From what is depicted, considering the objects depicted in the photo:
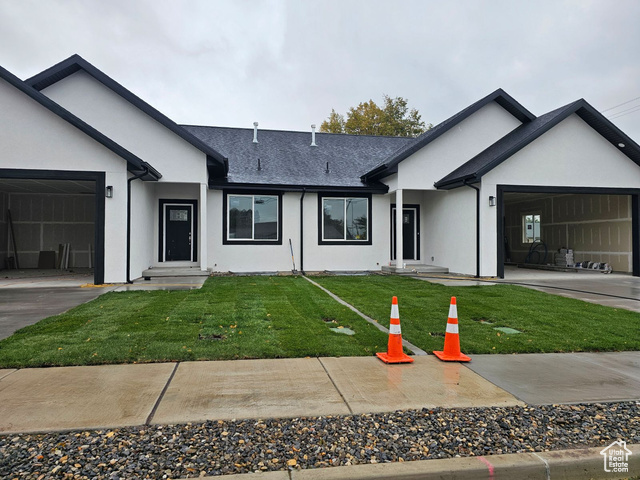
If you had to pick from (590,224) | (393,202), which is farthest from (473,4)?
(590,224)

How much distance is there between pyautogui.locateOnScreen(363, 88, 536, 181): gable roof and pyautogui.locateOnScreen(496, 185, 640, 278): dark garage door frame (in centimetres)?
293

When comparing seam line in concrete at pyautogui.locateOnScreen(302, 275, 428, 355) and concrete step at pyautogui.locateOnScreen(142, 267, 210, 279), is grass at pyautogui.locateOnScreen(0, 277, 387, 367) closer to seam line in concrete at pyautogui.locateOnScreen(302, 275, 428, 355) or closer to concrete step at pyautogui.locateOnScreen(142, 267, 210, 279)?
seam line in concrete at pyautogui.locateOnScreen(302, 275, 428, 355)

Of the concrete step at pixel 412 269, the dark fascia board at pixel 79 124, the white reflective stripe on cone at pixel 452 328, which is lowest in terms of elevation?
the white reflective stripe on cone at pixel 452 328

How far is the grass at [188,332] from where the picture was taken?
528cm

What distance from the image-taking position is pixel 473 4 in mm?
16766

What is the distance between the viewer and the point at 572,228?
18.4 m

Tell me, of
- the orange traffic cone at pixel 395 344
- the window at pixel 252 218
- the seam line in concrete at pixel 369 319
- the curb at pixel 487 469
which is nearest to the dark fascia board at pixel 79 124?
the window at pixel 252 218

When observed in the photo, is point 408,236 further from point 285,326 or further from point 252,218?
point 285,326

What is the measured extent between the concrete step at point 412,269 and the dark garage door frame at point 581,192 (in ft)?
7.07

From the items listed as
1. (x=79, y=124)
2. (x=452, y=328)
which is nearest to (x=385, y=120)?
(x=79, y=124)

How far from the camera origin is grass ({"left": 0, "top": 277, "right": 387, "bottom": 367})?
528 cm

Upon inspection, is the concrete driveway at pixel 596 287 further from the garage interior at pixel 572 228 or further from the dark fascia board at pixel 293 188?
the dark fascia board at pixel 293 188

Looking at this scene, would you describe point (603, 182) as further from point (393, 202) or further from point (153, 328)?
point (153, 328)

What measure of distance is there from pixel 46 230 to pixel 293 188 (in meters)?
11.1
